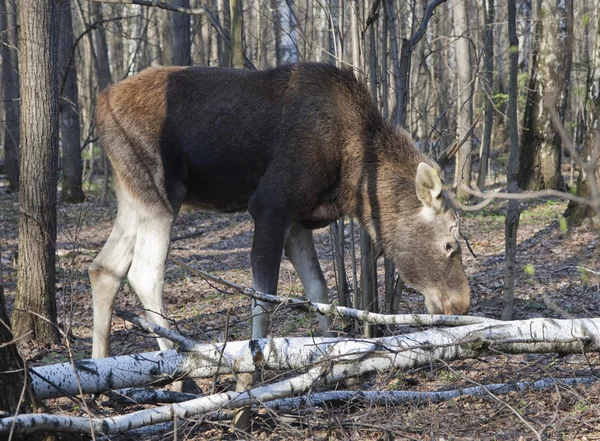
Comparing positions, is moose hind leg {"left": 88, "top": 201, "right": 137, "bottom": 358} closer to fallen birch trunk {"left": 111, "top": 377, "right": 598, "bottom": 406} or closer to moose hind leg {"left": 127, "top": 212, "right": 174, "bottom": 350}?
moose hind leg {"left": 127, "top": 212, "right": 174, "bottom": 350}

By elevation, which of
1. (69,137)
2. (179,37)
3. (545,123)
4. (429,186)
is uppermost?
(179,37)

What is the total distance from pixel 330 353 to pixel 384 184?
2373mm

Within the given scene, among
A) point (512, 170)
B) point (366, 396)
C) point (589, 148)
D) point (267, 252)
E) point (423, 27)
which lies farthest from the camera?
point (589, 148)

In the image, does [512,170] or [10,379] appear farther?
[512,170]

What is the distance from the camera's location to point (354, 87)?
6184 millimetres

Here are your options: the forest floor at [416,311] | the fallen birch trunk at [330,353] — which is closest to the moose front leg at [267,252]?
the forest floor at [416,311]

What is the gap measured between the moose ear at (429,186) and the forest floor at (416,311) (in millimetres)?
1124

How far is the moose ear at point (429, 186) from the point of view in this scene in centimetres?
582

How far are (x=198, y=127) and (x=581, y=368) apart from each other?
378 cm

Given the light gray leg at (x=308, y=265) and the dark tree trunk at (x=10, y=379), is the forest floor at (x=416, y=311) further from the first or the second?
the dark tree trunk at (x=10, y=379)

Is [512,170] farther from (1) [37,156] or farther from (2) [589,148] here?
(2) [589,148]

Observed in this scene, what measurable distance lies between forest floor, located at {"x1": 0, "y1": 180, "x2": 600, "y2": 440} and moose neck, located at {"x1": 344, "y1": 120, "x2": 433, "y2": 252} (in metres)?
0.92

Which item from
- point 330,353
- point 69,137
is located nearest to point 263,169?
point 330,353

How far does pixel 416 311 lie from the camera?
25.7 ft
